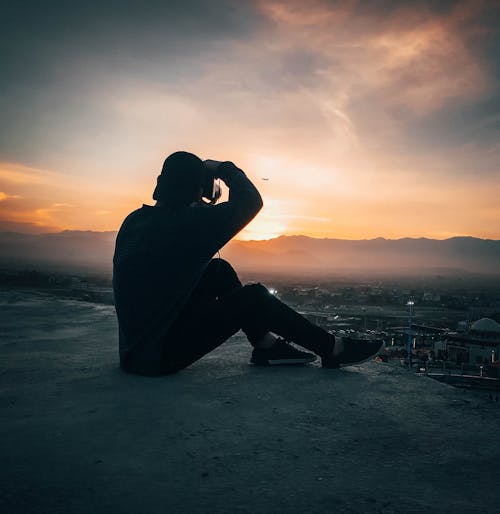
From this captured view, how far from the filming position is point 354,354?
2213mm

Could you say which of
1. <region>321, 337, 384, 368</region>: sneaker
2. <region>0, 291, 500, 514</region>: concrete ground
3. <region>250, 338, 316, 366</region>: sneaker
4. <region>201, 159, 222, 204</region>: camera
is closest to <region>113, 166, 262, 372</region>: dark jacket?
<region>0, 291, 500, 514</region>: concrete ground

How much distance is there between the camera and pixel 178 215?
2033 millimetres

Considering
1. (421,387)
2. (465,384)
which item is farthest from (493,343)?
(421,387)

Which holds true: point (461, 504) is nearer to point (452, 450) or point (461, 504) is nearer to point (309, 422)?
point (452, 450)

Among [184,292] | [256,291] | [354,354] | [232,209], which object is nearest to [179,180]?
[232,209]

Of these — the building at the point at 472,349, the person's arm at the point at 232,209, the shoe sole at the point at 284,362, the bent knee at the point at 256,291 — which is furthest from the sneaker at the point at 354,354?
the building at the point at 472,349

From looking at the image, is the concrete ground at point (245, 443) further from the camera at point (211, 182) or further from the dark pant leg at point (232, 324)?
the camera at point (211, 182)

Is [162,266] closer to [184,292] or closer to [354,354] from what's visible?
[184,292]

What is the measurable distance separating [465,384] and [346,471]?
18.0 meters

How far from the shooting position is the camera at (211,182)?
97.1 inches

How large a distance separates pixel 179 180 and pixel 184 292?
0.62 meters

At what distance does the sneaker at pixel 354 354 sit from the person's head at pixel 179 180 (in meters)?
1.19

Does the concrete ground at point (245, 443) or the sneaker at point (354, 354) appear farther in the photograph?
the sneaker at point (354, 354)

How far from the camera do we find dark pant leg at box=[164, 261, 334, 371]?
6.76 feet
